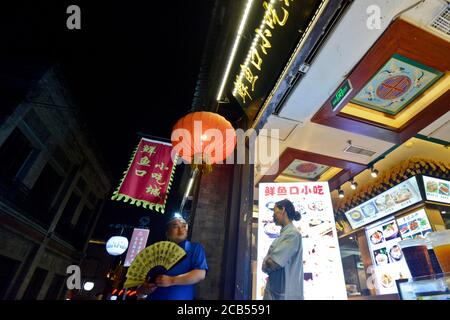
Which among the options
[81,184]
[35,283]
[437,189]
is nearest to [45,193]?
[81,184]

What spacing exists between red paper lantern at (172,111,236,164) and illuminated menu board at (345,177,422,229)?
601 cm

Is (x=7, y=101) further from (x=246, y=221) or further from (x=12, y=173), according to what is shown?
(x=246, y=221)

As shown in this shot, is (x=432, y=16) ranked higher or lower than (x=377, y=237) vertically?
higher

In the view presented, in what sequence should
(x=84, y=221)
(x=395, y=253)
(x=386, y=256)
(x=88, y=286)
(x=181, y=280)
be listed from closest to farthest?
(x=181, y=280)
(x=395, y=253)
(x=386, y=256)
(x=84, y=221)
(x=88, y=286)

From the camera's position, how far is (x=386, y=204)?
288 inches

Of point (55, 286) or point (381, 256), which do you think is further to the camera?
point (55, 286)

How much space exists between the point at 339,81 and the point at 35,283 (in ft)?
54.2

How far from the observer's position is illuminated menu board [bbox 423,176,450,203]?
6285mm

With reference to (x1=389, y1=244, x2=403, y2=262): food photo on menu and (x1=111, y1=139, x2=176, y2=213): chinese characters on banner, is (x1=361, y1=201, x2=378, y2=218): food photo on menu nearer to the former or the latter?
(x1=389, y1=244, x2=403, y2=262): food photo on menu

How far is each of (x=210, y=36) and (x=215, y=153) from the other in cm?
290

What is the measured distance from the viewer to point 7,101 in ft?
29.5

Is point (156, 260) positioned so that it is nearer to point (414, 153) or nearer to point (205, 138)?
point (205, 138)

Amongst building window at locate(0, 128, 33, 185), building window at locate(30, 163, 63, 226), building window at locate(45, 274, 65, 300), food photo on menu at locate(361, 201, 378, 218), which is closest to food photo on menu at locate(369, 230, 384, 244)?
food photo on menu at locate(361, 201, 378, 218)
